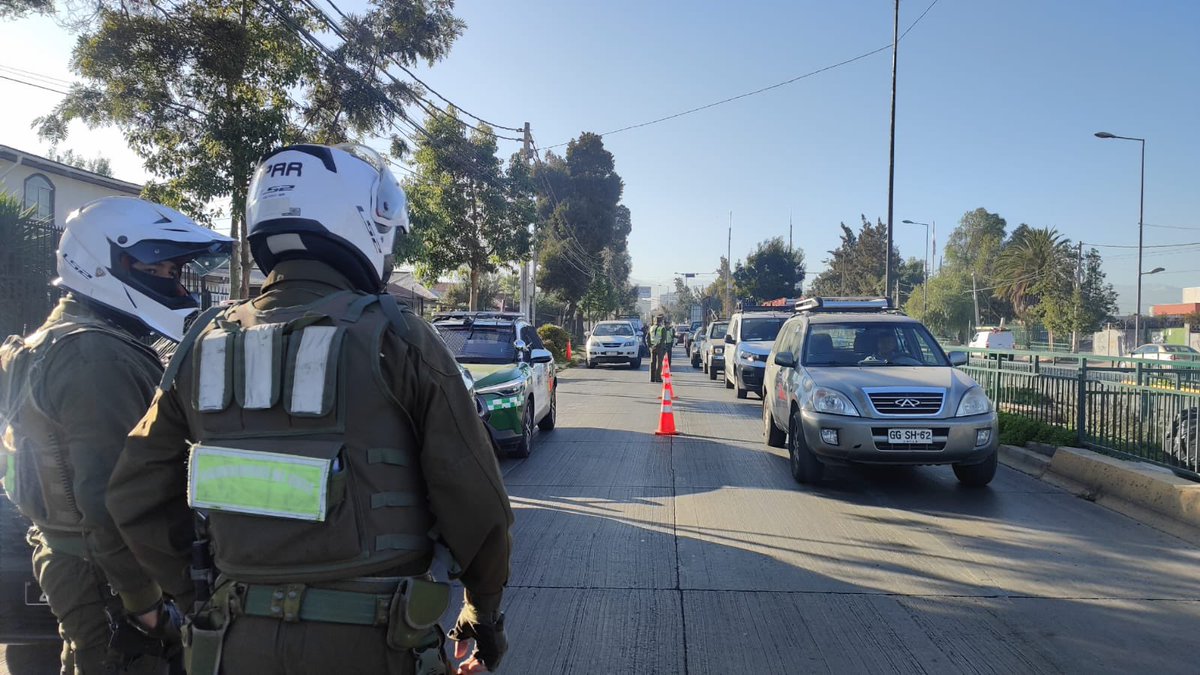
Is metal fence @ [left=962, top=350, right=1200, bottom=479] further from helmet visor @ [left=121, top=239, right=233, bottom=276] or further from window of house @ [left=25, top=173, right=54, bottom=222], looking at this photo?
window of house @ [left=25, top=173, right=54, bottom=222]

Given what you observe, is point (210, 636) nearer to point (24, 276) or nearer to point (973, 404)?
point (973, 404)

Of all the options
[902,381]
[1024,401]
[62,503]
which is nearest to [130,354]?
[62,503]

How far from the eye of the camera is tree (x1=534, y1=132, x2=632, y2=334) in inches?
1876

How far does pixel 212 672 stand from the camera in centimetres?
179

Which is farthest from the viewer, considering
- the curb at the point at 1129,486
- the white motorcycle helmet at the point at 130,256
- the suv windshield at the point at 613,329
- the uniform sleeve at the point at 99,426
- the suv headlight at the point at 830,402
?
the suv windshield at the point at 613,329

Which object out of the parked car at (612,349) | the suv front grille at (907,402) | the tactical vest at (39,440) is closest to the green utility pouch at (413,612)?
the tactical vest at (39,440)

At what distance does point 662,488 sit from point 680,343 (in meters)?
47.8

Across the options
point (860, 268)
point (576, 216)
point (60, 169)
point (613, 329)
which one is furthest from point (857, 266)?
point (60, 169)

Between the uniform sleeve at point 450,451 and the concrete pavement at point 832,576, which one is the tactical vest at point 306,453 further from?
the concrete pavement at point 832,576

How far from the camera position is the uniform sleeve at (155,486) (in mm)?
1995

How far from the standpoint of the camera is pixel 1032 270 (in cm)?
5928

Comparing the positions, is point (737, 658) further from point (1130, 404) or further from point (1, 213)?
point (1, 213)

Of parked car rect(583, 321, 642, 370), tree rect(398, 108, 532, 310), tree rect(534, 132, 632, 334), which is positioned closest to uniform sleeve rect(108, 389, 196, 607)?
tree rect(398, 108, 532, 310)

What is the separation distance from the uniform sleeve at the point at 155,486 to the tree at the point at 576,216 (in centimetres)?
4532
